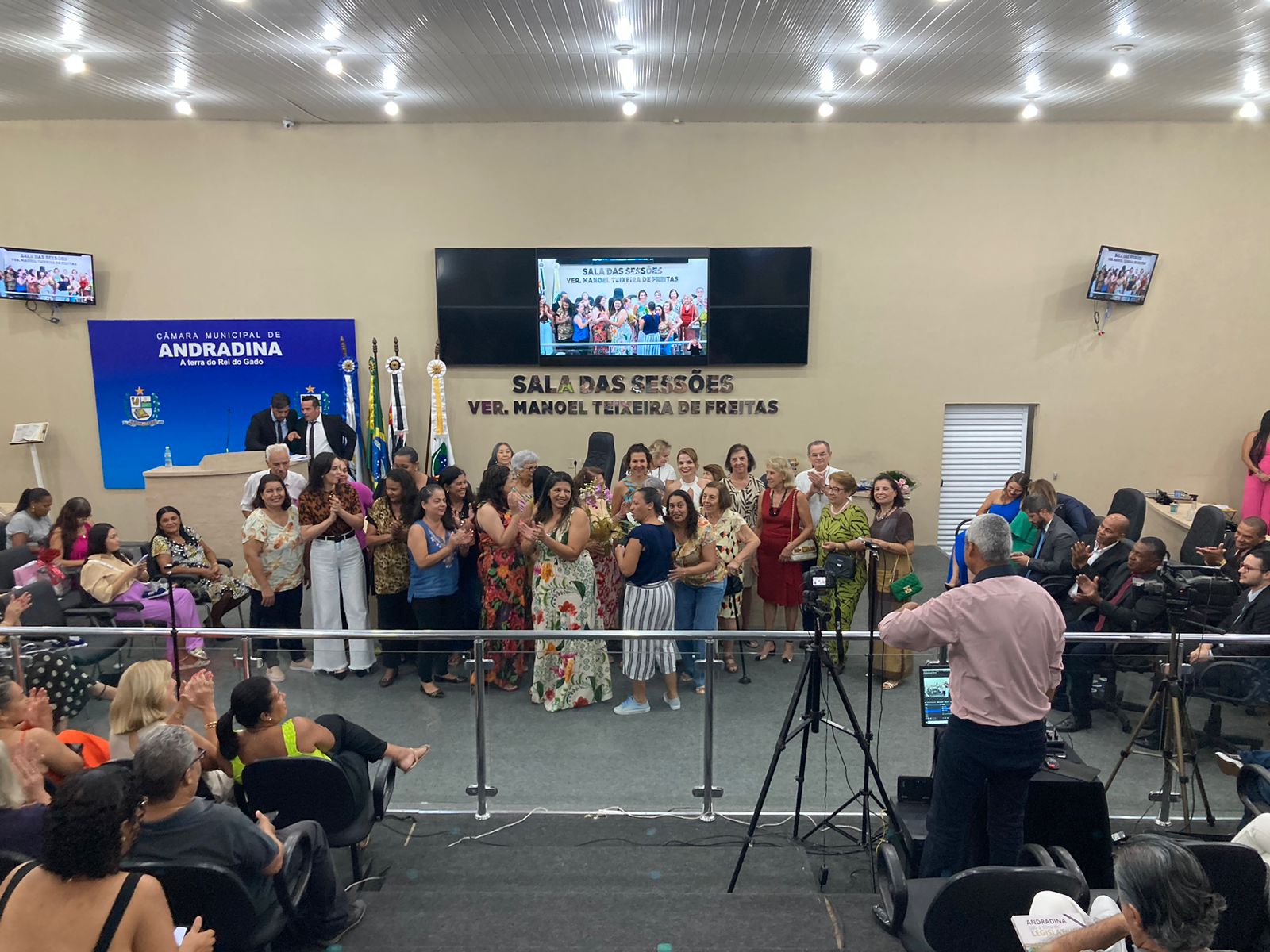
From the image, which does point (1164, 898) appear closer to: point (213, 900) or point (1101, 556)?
point (213, 900)

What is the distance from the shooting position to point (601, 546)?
546 centimetres

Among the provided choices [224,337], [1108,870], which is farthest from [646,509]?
[224,337]

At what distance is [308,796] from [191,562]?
135 inches

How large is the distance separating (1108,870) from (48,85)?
9.78 m

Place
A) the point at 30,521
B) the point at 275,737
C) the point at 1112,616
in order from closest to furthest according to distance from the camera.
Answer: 1. the point at 275,737
2. the point at 1112,616
3. the point at 30,521

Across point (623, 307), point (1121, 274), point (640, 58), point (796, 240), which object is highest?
point (640, 58)

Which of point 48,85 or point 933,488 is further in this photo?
point 933,488

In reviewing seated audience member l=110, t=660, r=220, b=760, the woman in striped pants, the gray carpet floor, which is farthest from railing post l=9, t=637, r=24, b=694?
the woman in striped pants

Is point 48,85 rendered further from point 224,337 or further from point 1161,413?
point 1161,413

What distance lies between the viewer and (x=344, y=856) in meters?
3.81

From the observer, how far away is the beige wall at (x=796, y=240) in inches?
355

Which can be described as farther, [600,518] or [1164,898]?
[600,518]

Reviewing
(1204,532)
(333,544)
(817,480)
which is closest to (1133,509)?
(1204,532)

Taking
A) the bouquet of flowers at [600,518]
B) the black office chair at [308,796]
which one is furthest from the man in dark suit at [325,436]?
the black office chair at [308,796]
